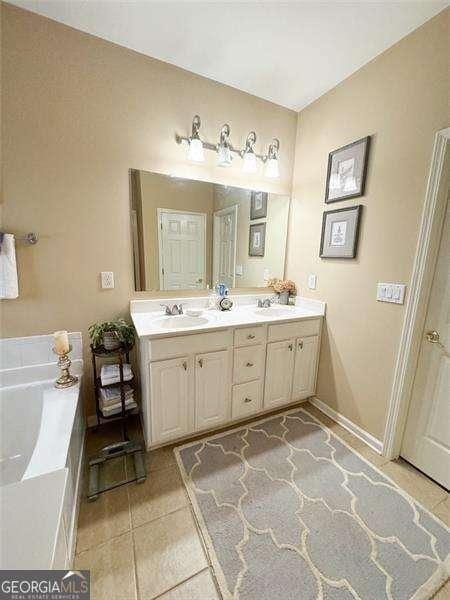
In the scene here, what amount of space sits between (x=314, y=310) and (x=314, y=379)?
0.61m

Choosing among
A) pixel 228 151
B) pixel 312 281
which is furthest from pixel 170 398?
pixel 228 151

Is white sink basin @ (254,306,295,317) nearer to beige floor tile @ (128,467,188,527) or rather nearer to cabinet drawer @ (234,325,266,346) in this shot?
cabinet drawer @ (234,325,266,346)

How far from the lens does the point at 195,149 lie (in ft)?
5.64

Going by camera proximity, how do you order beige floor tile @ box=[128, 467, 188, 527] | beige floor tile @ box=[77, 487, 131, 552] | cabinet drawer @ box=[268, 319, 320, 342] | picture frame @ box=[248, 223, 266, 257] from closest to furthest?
beige floor tile @ box=[77, 487, 131, 552]
beige floor tile @ box=[128, 467, 188, 527]
cabinet drawer @ box=[268, 319, 320, 342]
picture frame @ box=[248, 223, 266, 257]

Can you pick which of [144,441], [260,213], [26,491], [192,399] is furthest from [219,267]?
[26,491]

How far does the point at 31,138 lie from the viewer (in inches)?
55.4

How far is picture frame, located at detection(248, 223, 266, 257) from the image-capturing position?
2.21 metres

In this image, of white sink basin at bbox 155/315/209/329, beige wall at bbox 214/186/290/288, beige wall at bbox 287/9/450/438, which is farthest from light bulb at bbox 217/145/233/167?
white sink basin at bbox 155/315/209/329

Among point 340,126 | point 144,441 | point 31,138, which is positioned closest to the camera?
point 31,138

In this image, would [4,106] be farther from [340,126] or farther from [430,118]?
[430,118]

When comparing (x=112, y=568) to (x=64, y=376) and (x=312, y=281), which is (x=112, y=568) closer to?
(x=64, y=376)

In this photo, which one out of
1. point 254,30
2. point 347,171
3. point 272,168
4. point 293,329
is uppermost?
point 254,30

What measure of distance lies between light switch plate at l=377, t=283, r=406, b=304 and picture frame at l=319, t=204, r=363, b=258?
0.30 meters

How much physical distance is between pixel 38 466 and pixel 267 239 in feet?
7.02
